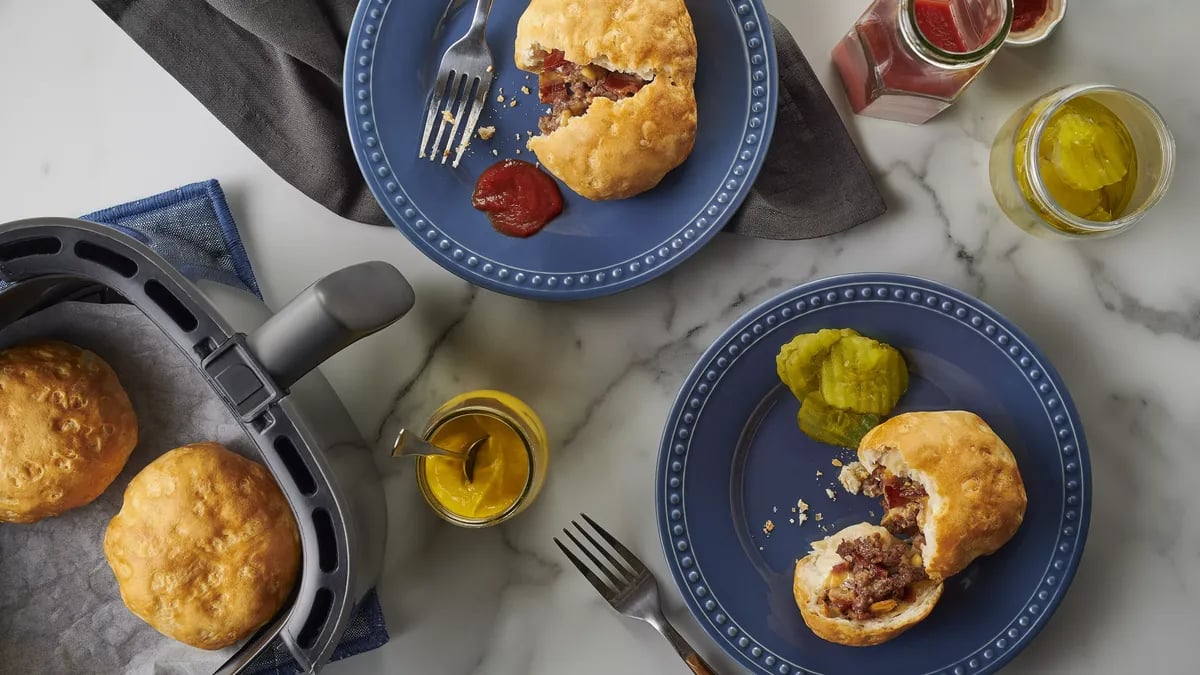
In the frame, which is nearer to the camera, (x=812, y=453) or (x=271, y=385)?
(x=271, y=385)

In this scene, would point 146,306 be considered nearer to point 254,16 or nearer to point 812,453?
point 254,16

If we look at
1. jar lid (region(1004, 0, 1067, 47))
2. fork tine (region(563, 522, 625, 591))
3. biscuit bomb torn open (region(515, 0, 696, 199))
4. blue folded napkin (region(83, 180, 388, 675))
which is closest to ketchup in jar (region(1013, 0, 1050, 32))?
jar lid (region(1004, 0, 1067, 47))

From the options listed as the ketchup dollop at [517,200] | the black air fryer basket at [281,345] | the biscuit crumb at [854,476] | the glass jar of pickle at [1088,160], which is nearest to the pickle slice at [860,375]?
the biscuit crumb at [854,476]

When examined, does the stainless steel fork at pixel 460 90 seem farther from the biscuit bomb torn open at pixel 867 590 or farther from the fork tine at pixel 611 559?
the biscuit bomb torn open at pixel 867 590

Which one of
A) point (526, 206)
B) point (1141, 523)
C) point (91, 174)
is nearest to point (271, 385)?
point (526, 206)

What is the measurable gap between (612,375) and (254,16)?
46.9 inches

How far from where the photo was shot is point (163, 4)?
219cm

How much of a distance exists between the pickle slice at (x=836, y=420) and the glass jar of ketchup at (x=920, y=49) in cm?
72

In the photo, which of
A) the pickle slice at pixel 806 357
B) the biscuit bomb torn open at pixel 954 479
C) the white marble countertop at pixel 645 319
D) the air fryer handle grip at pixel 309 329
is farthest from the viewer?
the white marble countertop at pixel 645 319

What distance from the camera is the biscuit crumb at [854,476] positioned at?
2.13 metres

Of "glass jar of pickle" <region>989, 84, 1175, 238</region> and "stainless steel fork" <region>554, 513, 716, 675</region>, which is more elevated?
"glass jar of pickle" <region>989, 84, 1175, 238</region>

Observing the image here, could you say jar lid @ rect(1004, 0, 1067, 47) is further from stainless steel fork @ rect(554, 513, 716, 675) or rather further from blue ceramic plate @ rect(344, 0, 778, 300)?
stainless steel fork @ rect(554, 513, 716, 675)

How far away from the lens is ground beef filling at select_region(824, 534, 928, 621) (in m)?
1.98

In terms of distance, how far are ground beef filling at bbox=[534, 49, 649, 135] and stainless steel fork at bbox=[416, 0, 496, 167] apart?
0.15m
